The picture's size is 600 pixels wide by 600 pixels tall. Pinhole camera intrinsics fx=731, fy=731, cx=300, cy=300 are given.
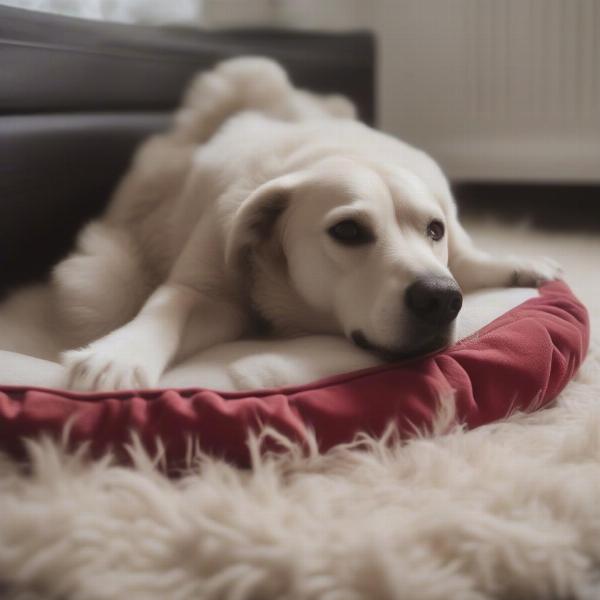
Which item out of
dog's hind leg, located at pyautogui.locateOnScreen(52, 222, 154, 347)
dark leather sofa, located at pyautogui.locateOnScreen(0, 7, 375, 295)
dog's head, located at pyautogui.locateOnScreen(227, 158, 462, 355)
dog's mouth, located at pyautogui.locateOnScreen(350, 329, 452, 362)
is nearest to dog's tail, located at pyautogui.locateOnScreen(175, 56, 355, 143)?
dark leather sofa, located at pyautogui.locateOnScreen(0, 7, 375, 295)

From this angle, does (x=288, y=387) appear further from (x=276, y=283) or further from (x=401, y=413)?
(x=276, y=283)

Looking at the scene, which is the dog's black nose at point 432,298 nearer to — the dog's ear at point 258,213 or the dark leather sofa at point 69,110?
the dog's ear at point 258,213

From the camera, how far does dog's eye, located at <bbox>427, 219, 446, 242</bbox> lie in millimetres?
1184

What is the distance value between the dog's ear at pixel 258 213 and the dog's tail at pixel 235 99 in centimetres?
73

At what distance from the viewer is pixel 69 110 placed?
1.72 metres

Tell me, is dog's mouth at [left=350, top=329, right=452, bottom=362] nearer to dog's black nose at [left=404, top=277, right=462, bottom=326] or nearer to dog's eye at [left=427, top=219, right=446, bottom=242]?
dog's black nose at [left=404, top=277, right=462, bottom=326]

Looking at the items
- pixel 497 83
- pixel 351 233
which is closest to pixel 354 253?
pixel 351 233

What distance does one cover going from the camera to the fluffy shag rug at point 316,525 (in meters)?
0.65

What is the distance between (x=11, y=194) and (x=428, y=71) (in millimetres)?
1990

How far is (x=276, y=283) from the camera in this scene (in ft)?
4.17

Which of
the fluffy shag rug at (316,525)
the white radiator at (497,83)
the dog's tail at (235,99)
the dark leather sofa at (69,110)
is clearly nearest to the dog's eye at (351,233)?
the fluffy shag rug at (316,525)

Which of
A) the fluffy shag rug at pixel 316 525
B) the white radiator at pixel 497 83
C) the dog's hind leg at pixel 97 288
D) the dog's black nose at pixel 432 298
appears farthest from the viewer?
the white radiator at pixel 497 83

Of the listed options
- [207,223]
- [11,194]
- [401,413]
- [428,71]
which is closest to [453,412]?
[401,413]

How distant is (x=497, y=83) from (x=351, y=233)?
77.3 inches
